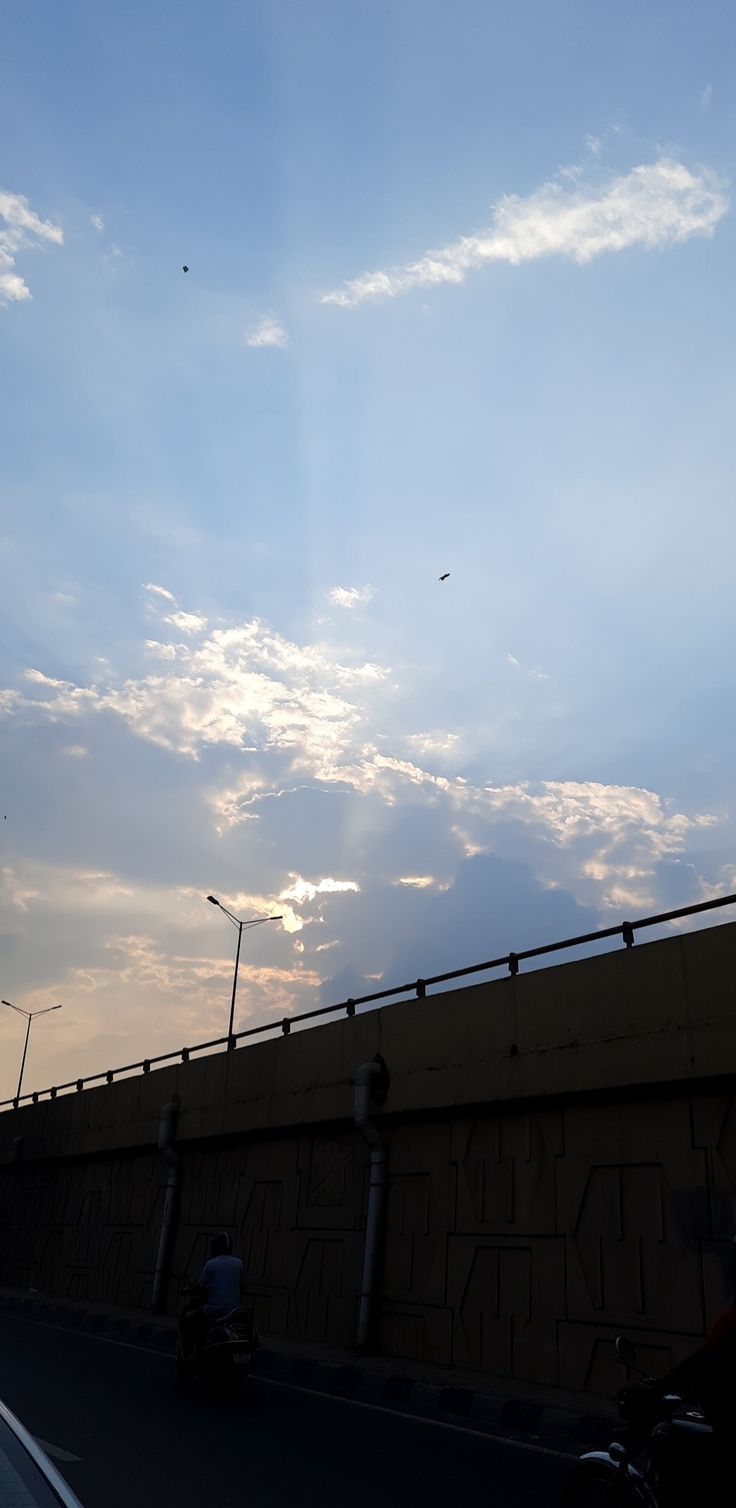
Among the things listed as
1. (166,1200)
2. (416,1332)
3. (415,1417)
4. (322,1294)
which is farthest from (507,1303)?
(166,1200)

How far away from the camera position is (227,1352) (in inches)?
472

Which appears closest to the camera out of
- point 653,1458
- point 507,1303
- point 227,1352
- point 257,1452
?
point 653,1458

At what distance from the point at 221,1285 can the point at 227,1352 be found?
72 cm

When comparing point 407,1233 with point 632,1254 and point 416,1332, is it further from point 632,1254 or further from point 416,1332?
point 632,1254

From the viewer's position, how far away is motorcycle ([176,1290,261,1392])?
1199 centimetres

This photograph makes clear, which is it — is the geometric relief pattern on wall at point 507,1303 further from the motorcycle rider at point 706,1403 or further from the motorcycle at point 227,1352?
the motorcycle rider at point 706,1403

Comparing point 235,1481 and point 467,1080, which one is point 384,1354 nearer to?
point 467,1080

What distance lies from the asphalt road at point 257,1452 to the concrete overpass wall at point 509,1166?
2.35 m

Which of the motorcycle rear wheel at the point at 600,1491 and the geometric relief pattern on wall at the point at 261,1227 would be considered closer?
the motorcycle rear wheel at the point at 600,1491

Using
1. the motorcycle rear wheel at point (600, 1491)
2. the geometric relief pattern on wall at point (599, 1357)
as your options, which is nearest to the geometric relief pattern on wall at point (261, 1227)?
the geometric relief pattern on wall at point (599, 1357)

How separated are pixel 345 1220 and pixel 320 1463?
9.27m

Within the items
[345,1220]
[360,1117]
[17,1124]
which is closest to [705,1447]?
[360,1117]

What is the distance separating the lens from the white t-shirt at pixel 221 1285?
12391mm

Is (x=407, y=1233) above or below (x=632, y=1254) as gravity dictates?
above
